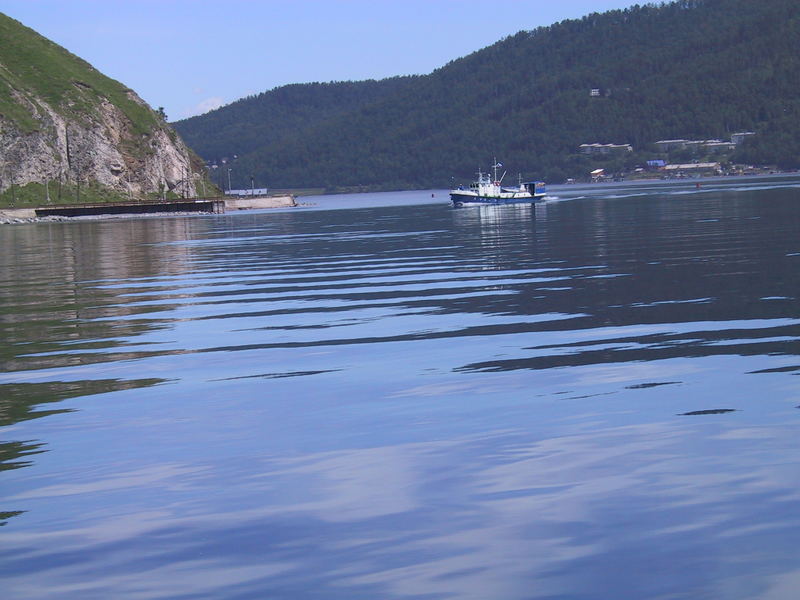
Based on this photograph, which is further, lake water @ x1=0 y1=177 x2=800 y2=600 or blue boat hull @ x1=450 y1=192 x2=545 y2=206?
blue boat hull @ x1=450 y1=192 x2=545 y2=206

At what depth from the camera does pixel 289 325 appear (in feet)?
101

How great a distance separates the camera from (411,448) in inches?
624

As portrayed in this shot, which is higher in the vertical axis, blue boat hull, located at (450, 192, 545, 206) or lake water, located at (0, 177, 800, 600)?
blue boat hull, located at (450, 192, 545, 206)

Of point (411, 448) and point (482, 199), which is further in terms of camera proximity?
point (482, 199)

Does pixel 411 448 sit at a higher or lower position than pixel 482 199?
lower

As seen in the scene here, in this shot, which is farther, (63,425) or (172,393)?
(172,393)

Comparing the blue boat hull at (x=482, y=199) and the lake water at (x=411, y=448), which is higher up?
the blue boat hull at (x=482, y=199)

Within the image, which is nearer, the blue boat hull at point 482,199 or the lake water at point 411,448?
the lake water at point 411,448

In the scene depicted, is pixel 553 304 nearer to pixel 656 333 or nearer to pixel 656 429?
pixel 656 333

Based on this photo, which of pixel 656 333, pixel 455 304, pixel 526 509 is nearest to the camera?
pixel 526 509

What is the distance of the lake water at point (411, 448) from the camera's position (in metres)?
11.1

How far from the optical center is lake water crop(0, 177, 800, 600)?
11078mm

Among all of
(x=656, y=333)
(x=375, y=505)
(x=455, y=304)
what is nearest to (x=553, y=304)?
(x=455, y=304)

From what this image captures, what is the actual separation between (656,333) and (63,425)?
12859 millimetres
